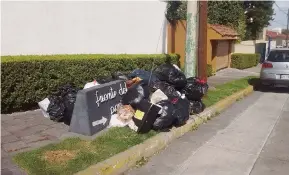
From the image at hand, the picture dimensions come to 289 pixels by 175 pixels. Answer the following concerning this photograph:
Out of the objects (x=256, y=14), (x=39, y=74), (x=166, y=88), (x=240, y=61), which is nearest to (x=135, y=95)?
(x=166, y=88)

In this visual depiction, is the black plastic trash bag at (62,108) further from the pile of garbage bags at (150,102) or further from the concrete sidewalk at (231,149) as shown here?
the concrete sidewalk at (231,149)

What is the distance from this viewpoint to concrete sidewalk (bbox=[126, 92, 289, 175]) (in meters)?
4.36

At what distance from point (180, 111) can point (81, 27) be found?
4529mm

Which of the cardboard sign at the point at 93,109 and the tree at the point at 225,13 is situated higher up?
the tree at the point at 225,13

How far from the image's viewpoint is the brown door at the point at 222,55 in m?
18.6

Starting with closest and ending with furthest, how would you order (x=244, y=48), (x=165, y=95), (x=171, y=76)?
(x=165, y=95), (x=171, y=76), (x=244, y=48)

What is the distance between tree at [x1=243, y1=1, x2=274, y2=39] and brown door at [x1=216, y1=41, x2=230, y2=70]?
1580cm

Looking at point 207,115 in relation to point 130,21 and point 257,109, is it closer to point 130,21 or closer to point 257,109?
point 257,109

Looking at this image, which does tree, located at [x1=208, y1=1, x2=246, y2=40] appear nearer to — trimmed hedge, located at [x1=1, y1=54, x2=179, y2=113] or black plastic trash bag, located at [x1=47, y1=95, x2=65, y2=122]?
trimmed hedge, located at [x1=1, y1=54, x2=179, y2=113]

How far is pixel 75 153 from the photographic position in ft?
14.2

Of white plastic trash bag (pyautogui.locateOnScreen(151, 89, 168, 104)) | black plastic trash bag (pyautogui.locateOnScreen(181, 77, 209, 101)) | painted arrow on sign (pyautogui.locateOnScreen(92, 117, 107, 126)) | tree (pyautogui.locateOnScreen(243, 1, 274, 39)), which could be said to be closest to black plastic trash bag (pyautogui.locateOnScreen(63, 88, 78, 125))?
painted arrow on sign (pyautogui.locateOnScreen(92, 117, 107, 126))

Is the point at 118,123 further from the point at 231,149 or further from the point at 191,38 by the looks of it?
the point at 191,38

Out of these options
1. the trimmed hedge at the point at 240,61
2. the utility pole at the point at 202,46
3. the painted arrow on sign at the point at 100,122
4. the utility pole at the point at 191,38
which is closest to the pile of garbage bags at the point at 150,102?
the painted arrow on sign at the point at 100,122

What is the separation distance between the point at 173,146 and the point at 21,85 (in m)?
3.26
